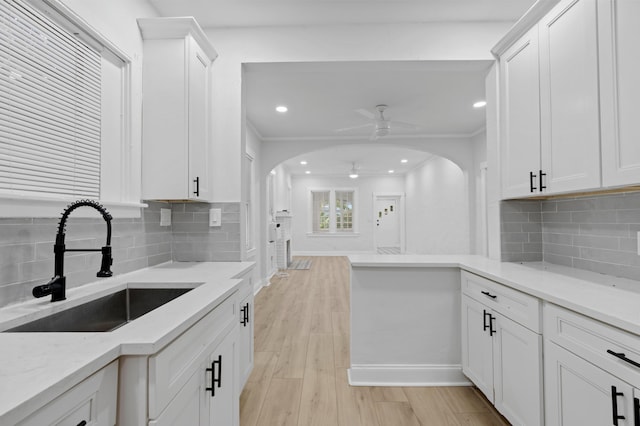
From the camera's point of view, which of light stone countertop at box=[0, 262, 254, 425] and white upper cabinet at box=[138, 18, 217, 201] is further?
white upper cabinet at box=[138, 18, 217, 201]

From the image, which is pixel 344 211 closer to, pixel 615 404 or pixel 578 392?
pixel 578 392

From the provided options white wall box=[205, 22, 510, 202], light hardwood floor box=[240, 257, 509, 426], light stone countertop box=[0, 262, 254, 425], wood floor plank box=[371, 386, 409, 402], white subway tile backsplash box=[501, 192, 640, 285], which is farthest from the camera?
white wall box=[205, 22, 510, 202]

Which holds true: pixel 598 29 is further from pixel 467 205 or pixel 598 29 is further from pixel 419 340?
pixel 467 205

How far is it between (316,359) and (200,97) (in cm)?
226

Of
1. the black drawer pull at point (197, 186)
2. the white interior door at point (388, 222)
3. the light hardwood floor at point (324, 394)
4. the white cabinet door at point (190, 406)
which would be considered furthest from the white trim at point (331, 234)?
the white cabinet door at point (190, 406)

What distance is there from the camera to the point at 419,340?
2262 millimetres

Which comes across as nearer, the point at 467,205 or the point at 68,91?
the point at 68,91

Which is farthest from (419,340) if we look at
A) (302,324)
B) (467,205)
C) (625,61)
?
(467,205)

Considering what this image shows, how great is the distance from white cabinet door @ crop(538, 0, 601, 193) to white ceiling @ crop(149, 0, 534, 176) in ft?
2.15

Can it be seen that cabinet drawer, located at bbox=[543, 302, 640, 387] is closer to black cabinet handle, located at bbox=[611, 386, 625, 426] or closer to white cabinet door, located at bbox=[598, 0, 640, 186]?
black cabinet handle, located at bbox=[611, 386, 625, 426]

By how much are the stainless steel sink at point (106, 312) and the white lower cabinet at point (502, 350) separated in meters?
1.67

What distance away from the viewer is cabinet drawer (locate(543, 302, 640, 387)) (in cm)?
99

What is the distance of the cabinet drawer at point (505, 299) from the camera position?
4.75 ft

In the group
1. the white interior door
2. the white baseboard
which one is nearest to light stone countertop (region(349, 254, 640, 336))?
the white baseboard
